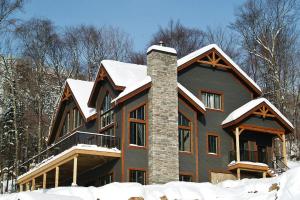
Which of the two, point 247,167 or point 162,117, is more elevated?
point 162,117

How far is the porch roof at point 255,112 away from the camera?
2886cm

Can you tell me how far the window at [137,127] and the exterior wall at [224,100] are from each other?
356 centimetres

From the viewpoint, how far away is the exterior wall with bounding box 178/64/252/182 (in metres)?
28.7

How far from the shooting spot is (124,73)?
1123 inches

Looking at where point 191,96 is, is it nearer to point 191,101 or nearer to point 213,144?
point 191,101

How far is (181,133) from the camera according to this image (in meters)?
27.9

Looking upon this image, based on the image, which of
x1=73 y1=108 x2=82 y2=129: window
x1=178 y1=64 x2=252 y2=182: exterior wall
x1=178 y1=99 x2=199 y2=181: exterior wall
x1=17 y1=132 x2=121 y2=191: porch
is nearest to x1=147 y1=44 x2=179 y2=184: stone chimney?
x1=178 y1=99 x2=199 y2=181: exterior wall

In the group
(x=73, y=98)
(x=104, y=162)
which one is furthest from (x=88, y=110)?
(x=104, y=162)

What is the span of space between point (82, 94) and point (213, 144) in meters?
8.42

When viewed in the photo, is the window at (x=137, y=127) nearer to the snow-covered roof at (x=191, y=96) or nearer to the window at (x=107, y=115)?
the window at (x=107, y=115)

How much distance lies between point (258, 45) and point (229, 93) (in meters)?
15.7

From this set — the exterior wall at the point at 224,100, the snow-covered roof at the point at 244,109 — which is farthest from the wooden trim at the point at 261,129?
the exterior wall at the point at 224,100

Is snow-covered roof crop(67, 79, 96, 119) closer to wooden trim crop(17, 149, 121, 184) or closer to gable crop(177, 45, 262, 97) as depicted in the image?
wooden trim crop(17, 149, 121, 184)

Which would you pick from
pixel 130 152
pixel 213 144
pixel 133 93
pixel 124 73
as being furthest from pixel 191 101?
pixel 130 152
